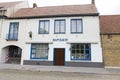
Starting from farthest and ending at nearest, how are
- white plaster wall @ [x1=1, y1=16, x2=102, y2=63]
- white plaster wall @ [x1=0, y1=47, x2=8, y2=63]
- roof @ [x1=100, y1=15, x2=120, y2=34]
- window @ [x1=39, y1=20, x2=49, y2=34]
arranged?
white plaster wall @ [x1=0, y1=47, x2=8, y2=63] → window @ [x1=39, y1=20, x2=49, y2=34] → roof @ [x1=100, y1=15, x2=120, y2=34] → white plaster wall @ [x1=1, y1=16, x2=102, y2=63]

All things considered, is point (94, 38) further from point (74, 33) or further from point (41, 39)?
point (41, 39)

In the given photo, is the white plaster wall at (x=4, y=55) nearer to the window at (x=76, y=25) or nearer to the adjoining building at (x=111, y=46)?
the window at (x=76, y=25)

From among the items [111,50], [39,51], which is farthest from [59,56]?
[111,50]

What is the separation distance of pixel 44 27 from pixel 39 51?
3.12 metres

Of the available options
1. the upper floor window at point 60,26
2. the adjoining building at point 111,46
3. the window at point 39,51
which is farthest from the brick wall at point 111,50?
the window at point 39,51

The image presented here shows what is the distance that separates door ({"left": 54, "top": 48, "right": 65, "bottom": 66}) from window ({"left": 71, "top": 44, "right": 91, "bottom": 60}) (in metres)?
1.21

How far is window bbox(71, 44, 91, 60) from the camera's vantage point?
15969 mm

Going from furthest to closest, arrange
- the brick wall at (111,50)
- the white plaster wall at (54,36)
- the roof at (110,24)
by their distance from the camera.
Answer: the roof at (110,24), the white plaster wall at (54,36), the brick wall at (111,50)

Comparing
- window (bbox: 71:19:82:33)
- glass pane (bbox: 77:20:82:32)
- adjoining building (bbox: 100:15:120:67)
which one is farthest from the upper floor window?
adjoining building (bbox: 100:15:120:67)

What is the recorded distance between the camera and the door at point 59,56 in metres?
16.5

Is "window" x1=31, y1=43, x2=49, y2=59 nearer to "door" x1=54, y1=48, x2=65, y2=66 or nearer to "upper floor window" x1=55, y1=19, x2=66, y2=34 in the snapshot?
"door" x1=54, y1=48, x2=65, y2=66

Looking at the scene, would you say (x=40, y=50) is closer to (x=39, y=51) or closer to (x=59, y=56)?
(x=39, y=51)

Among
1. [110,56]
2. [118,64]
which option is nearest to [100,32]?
[110,56]

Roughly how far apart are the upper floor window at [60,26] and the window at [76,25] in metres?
1.13
